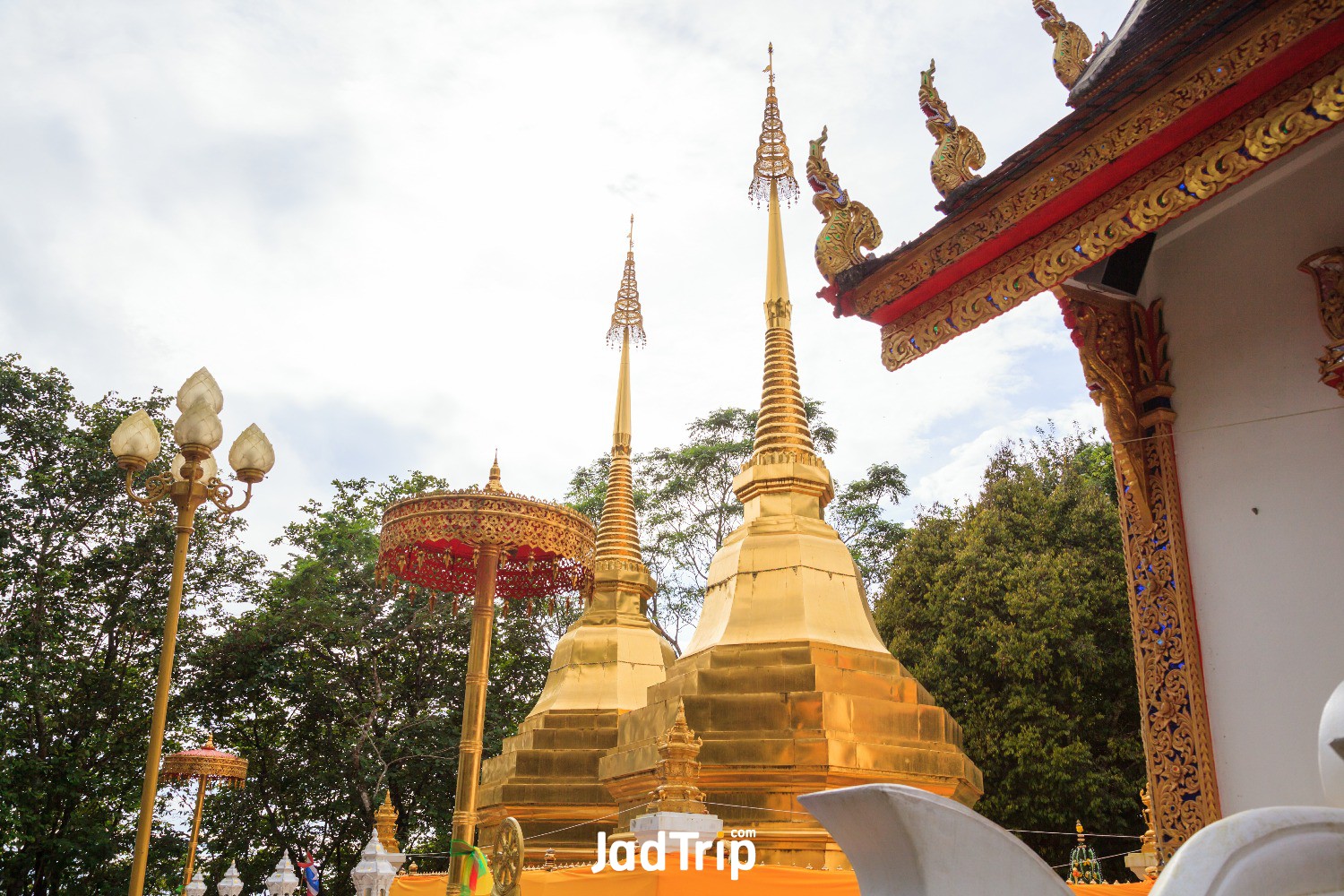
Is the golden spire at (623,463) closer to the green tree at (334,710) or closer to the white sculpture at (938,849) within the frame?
the green tree at (334,710)

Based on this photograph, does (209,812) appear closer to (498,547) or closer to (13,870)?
(13,870)

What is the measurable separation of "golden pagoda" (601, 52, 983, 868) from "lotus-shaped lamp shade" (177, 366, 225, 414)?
4.74 meters

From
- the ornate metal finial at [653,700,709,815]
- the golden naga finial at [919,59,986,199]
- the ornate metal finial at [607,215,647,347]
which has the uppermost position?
the ornate metal finial at [607,215,647,347]

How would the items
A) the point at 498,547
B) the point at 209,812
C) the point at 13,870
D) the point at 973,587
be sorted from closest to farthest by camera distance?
1. the point at 498,547
2. the point at 13,870
3. the point at 973,587
4. the point at 209,812

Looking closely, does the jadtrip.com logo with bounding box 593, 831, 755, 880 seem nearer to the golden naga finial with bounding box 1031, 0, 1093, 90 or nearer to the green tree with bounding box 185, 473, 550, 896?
the golden naga finial with bounding box 1031, 0, 1093, 90

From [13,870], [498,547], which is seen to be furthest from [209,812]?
[498,547]

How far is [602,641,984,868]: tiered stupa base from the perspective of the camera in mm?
9852

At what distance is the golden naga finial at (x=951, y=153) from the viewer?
5266 millimetres

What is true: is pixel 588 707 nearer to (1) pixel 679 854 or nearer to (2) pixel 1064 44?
(1) pixel 679 854

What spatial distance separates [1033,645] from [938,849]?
58.0 feet

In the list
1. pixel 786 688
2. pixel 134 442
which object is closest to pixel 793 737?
pixel 786 688

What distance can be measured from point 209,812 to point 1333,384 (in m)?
22.1

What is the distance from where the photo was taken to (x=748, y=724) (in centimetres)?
1033

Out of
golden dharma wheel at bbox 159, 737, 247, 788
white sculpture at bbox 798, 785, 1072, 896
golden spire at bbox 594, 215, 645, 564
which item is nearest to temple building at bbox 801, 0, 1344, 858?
white sculpture at bbox 798, 785, 1072, 896
